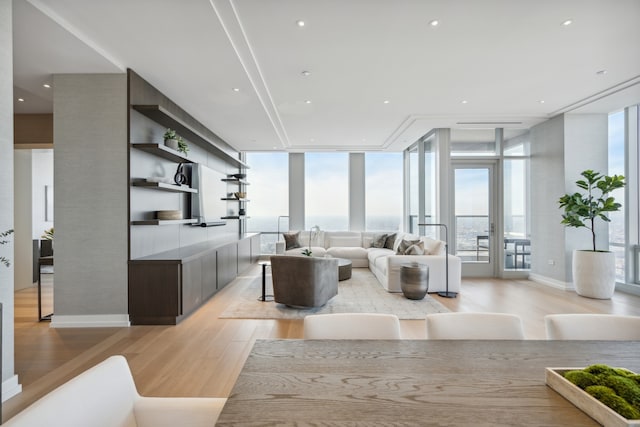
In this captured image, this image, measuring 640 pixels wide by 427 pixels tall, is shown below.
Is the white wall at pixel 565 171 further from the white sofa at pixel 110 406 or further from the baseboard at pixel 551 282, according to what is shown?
the white sofa at pixel 110 406

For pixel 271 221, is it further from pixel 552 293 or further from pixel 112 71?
pixel 552 293

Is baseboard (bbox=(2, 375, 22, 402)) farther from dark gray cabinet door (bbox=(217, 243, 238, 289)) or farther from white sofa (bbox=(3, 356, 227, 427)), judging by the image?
dark gray cabinet door (bbox=(217, 243, 238, 289))

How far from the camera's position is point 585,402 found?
831 millimetres

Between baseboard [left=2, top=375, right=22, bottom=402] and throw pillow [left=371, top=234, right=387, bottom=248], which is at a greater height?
throw pillow [left=371, top=234, right=387, bottom=248]

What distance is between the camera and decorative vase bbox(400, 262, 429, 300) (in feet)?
14.5

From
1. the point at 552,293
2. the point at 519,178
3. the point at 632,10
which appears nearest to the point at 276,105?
the point at 632,10

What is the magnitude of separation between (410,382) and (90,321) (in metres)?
3.72

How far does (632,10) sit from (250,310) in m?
4.72

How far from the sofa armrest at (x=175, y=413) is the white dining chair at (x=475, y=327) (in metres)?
1.00

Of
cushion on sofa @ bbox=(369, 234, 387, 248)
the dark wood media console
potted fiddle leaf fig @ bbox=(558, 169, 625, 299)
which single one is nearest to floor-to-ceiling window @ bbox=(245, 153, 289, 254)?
cushion on sofa @ bbox=(369, 234, 387, 248)

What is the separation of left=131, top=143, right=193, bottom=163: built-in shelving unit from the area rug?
209 cm

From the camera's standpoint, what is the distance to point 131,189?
Answer: 3.47m

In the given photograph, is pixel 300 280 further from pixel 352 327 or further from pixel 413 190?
pixel 413 190

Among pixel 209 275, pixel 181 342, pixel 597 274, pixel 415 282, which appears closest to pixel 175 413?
pixel 181 342
